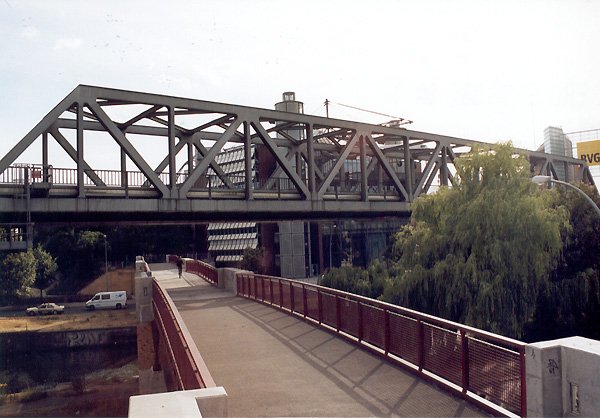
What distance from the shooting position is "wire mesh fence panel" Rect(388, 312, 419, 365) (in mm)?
10906

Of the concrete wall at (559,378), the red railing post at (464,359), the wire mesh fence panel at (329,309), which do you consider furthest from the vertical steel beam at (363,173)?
the concrete wall at (559,378)

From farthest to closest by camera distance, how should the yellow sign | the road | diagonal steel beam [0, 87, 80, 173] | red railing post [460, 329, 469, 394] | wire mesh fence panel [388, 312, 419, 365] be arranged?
the yellow sign < the road < diagonal steel beam [0, 87, 80, 173] < wire mesh fence panel [388, 312, 419, 365] < red railing post [460, 329, 469, 394]

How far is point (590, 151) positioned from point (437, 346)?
124m

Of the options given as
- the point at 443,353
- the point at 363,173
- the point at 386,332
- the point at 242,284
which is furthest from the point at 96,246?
the point at 443,353

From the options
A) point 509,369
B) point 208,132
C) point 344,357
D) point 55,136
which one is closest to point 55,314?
point 208,132

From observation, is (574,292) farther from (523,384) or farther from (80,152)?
(80,152)

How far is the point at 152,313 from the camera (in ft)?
94.8

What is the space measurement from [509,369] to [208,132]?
124ft

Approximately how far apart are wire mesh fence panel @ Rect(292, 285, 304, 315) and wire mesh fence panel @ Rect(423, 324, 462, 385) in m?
7.74

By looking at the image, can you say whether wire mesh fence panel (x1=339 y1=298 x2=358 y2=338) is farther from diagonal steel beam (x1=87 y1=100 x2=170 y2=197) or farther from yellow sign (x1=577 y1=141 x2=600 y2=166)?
yellow sign (x1=577 y1=141 x2=600 y2=166)

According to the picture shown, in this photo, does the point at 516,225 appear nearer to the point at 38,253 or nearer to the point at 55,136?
the point at 55,136

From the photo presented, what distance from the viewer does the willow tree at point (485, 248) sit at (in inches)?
965

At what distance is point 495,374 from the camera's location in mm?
8648

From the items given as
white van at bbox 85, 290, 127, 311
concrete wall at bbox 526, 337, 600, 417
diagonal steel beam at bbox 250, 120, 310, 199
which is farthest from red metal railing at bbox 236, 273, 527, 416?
white van at bbox 85, 290, 127, 311
